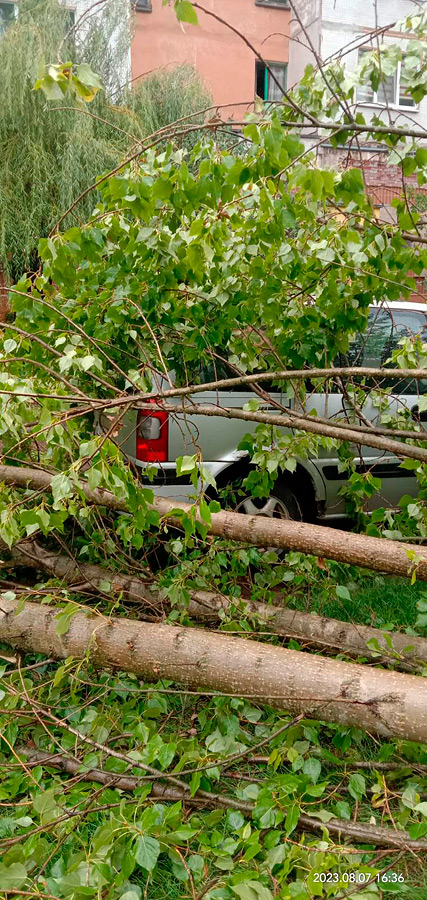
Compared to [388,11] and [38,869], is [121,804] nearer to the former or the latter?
[38,869]

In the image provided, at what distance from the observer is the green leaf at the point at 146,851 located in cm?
179

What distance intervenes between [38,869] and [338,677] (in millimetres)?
1028

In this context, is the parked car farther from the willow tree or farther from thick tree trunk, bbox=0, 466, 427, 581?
the willow tree

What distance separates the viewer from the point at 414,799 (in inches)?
80.3

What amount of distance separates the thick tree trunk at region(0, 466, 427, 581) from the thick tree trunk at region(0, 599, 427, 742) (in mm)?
438

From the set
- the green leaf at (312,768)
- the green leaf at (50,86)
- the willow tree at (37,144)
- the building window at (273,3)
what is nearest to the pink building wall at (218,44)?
the building window at (273,3)

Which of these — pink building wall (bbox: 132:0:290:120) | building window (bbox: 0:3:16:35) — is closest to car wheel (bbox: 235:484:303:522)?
building window (bbox: 0:3:16:35)

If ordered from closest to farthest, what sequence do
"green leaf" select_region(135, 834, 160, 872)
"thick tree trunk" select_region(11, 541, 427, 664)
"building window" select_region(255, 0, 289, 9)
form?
"green leaf" select_region(135, 834, 160, 872) < "thick tree trunk" select_region(11, 541, 427, 664) < "building window" select_region(255, 0, 289, 9)

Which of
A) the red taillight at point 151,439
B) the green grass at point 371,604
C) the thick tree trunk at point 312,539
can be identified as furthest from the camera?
the red taillight at point 151,439

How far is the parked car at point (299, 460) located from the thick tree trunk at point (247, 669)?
189cm

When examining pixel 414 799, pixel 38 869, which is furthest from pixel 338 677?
pixel 38 869

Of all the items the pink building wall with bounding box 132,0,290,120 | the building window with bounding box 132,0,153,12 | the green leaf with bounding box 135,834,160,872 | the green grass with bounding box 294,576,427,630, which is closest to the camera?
the green leaf with bounding box 135,834,160,872

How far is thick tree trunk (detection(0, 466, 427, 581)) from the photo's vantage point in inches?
99.2

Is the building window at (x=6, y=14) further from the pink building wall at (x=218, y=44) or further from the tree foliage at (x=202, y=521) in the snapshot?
the tree foliage at (x=202, y=521)
